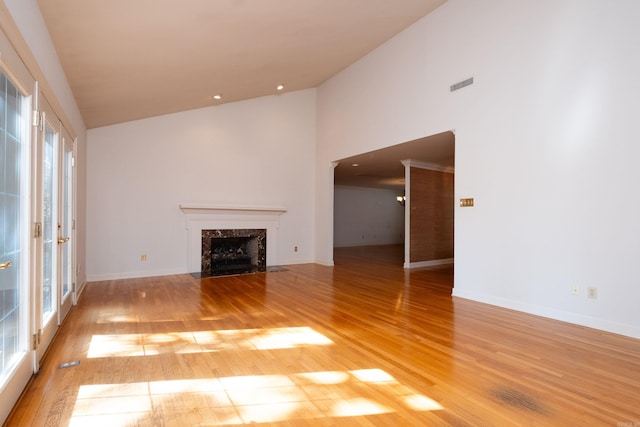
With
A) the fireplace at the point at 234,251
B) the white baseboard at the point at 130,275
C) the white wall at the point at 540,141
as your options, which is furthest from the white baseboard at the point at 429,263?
the white baseboard at the point at 130,275

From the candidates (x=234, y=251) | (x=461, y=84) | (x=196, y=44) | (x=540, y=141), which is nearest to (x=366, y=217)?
(x=234, y=251)

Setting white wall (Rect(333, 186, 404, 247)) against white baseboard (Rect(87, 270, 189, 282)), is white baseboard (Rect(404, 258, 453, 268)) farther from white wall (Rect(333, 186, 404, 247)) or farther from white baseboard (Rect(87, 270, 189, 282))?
white wall (Rect(333, 186, 404, 247))

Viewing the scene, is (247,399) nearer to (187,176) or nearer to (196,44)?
→ (196,44)

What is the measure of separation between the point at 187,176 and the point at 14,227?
4430 millimetres

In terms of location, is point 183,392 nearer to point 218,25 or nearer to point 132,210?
point 218,25

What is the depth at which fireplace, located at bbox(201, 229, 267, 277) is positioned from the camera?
642 centimetres

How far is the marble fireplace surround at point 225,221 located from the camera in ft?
20.5

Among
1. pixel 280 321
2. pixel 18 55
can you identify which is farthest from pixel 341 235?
pixel 18 55

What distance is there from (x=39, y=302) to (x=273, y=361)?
167 centimetres

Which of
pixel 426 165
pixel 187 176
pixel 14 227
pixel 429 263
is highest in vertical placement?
pixel 426 165

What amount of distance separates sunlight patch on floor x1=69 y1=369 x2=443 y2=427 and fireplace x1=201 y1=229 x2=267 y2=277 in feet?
14.0

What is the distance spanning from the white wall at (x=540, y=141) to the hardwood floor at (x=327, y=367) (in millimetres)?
461

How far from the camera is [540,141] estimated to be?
3.69 m

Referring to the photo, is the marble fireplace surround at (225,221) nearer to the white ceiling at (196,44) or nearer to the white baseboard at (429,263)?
the white ceiling at (196,44)
